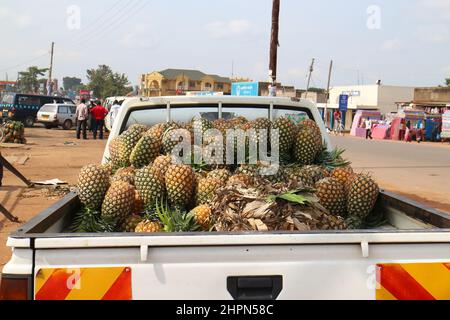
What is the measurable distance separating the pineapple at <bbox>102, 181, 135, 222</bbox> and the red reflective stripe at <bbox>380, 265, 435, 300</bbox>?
167 centimetres

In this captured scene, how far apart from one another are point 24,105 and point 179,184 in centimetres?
3308

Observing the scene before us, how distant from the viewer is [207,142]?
395cm

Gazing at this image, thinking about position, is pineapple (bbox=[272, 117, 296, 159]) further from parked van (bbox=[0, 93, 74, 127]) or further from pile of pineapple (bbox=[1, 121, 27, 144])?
parked van (bbox=[0, 93, 74, 127])

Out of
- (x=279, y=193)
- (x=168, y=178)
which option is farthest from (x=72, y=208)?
(x=279, y=193)

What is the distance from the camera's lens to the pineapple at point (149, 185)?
11.0 ft

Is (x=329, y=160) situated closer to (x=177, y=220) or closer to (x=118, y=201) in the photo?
(x=177, y=220)

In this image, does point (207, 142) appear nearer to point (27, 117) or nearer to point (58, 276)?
point (58, 276)

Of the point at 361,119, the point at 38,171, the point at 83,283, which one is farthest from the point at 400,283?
the point at 361,119

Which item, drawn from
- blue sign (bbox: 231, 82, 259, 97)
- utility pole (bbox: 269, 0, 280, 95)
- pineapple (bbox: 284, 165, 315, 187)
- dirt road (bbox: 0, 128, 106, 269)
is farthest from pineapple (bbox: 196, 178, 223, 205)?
blue sign (bbox: 231, 82, 259, 97)

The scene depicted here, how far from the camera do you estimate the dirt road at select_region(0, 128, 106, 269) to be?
27.9ft

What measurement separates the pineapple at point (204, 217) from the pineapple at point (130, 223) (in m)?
0.42

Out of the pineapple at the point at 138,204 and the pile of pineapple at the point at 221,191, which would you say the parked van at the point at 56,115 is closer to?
the pile of pineapple at the point at 221,191
